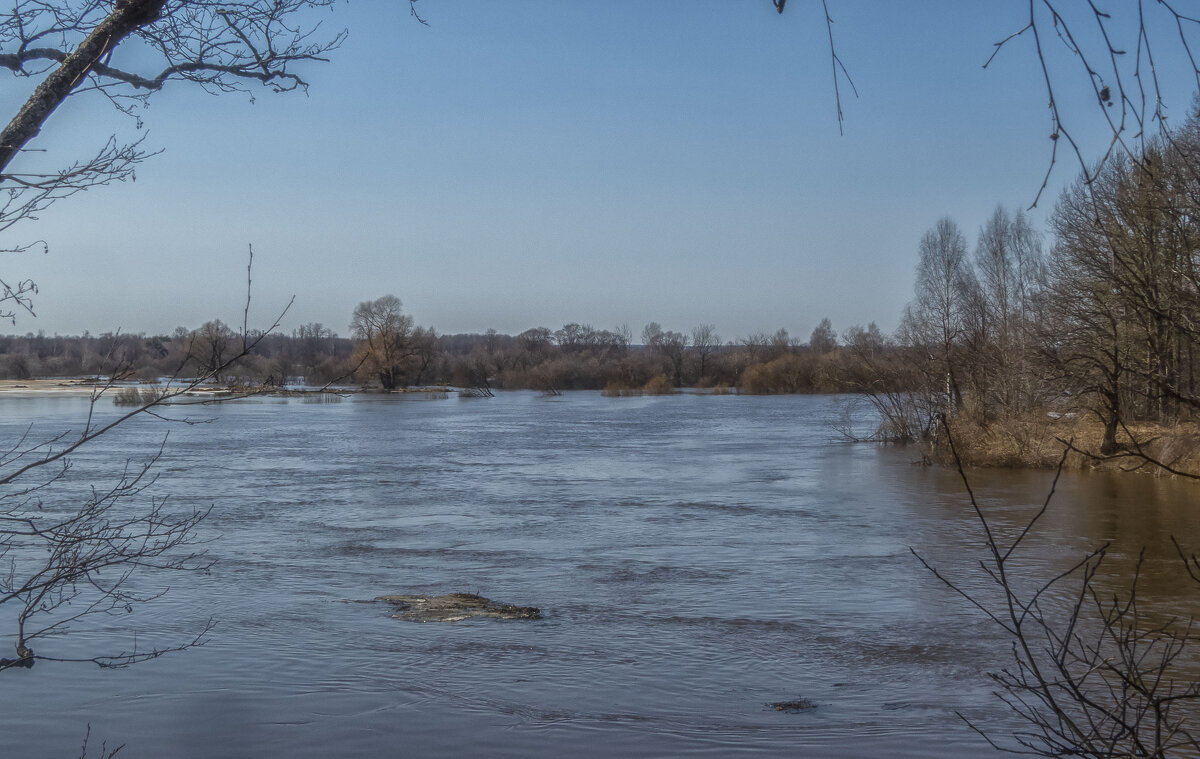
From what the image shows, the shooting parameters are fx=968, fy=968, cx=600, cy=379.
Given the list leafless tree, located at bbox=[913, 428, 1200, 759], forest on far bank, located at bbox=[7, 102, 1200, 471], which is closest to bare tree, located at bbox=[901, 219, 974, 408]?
forest on far bank, located at bbox=[7, 102, 1200, 471]

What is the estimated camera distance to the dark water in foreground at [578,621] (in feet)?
21.5

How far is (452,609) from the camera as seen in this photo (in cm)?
935

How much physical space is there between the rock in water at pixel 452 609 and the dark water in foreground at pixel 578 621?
25 centimetres

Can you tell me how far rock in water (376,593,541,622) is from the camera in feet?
29.9

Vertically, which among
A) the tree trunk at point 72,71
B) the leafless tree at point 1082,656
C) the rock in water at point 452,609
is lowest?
the rock in water at point 452,609

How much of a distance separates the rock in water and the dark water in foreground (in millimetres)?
245

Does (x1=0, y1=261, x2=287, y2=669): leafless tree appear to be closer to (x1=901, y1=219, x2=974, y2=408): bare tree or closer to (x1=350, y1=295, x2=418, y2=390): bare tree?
(x1=901, y1=219, x2=974, y2=408): bare tree

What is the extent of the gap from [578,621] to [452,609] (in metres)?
1.28

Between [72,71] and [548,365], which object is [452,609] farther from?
[548,365]

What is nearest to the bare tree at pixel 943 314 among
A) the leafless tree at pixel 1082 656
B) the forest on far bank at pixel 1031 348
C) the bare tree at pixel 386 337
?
the forest on far bank at pixel 1031 348

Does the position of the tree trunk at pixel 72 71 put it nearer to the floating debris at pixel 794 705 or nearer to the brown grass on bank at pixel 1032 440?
the floating debris at pixel 794 705

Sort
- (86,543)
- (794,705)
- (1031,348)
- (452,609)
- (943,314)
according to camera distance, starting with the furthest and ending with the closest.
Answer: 1. (943,314)
2. (1031,348)
3. (452,609)
4. (86,543)
5. (794,705)

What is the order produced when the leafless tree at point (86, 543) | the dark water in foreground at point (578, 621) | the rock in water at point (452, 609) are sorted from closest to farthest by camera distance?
the leafless tree at point (86, 543)
the dark water in foreground at point (578, 621)
the rock in water at point (452, 609)

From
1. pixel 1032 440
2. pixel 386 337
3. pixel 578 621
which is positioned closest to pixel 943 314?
pixel 1032 440
